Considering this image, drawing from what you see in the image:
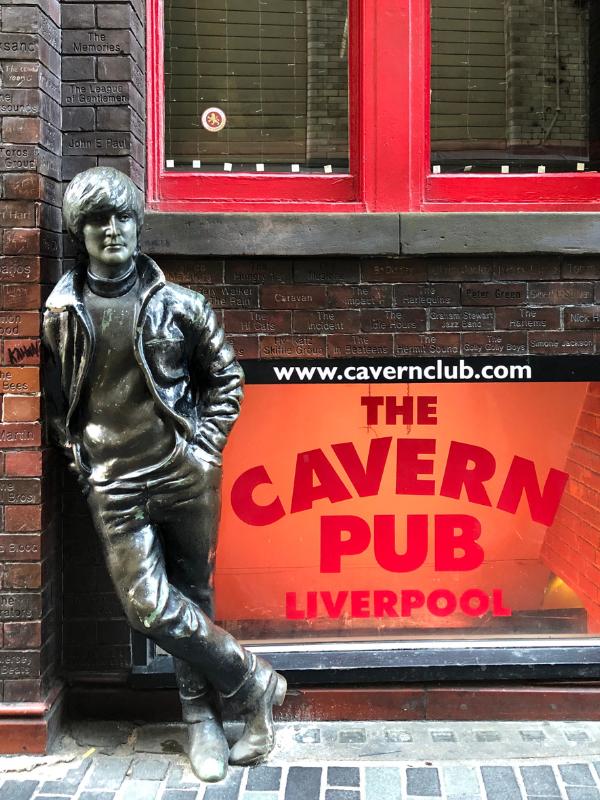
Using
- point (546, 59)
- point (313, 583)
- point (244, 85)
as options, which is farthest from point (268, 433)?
point (546, 59)

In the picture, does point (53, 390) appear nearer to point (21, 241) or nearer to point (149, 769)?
point (21, 241)

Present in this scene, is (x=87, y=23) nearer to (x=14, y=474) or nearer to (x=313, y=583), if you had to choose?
(x=14, y=474)

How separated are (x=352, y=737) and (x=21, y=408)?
2227 millimetres

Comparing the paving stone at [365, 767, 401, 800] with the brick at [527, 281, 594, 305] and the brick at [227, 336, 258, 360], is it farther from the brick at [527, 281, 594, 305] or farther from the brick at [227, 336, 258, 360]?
the brick at [527, 281, 594, 305]

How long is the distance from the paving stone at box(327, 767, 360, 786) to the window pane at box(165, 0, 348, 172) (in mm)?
2980

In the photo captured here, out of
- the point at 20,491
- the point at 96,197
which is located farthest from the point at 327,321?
the point at 20,491

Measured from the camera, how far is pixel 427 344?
3.88 meters

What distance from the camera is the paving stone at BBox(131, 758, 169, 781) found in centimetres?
338

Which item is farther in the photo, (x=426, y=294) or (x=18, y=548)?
(x=426, y=294)

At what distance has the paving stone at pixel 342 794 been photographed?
10.4ft

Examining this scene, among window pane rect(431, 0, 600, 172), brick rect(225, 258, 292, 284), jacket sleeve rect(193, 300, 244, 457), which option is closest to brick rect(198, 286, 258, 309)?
brick rect(225, 258, 292, 284)

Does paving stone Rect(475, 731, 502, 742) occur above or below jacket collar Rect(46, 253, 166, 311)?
below

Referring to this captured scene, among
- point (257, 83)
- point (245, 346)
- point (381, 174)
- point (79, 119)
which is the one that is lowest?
point (245, 346)

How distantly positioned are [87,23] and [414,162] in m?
1.74
